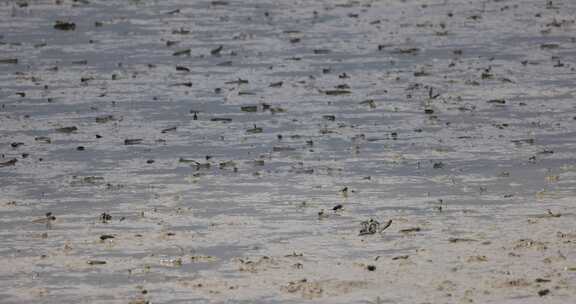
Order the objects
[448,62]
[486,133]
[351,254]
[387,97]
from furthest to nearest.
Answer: [448,62]
[387,97]
[486,133]
[351,254]

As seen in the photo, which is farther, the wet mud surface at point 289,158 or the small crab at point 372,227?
the small crab at point 372,227

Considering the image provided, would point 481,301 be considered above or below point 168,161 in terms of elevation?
below

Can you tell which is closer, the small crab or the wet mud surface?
the wet mud surface

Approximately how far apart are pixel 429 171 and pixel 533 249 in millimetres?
3085

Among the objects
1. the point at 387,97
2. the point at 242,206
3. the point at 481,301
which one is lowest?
the point at 481,301

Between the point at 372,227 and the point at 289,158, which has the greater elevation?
the point at 289,158

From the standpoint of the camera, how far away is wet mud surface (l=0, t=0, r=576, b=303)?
35.4ft

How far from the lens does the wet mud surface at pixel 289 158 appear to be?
10.8 metres

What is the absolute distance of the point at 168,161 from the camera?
15.1m

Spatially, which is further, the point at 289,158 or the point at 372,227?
the point at 289,158

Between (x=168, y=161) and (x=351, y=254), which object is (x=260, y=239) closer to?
(x=351, y=254)

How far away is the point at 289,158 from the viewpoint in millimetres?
15078

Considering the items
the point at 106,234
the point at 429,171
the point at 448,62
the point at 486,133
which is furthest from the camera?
the point at 448,62

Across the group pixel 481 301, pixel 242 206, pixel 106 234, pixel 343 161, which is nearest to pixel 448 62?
pixel 343 161
